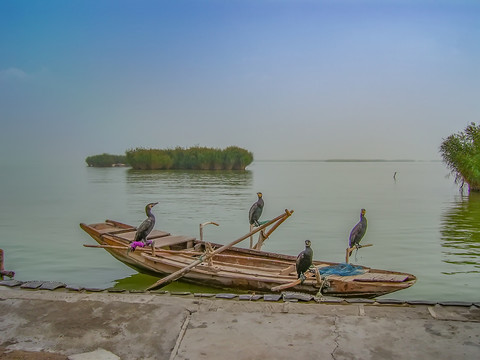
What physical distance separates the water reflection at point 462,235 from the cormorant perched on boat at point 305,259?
4.55 m

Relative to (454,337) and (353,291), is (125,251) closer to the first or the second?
(353,291)

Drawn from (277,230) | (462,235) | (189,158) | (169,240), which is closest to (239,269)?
(169,240)

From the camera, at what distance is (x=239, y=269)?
7.41 metres

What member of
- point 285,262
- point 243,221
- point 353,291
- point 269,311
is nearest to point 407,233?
point 243,221

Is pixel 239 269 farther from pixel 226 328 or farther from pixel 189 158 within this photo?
pixel 189 158

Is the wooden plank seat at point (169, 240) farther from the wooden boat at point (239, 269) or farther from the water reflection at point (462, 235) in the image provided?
the water reflection at point (462, 235)

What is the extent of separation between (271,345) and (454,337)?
1697 millimetres

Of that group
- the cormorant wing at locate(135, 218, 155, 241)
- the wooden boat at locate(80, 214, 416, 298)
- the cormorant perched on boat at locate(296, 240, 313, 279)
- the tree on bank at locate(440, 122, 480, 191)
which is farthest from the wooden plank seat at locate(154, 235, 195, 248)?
the tree on bank at locate(440, 122, 480, 191)

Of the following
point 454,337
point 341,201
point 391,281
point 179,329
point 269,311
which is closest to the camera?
point 454,337

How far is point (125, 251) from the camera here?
8320mm

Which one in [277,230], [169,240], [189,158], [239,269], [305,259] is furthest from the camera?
[189,158]

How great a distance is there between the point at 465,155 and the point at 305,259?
23303mm

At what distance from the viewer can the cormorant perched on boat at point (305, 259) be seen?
6.16 meters

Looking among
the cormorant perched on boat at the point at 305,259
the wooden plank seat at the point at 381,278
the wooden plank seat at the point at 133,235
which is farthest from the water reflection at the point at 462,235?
the wooden plank seat at the point at 133,235
